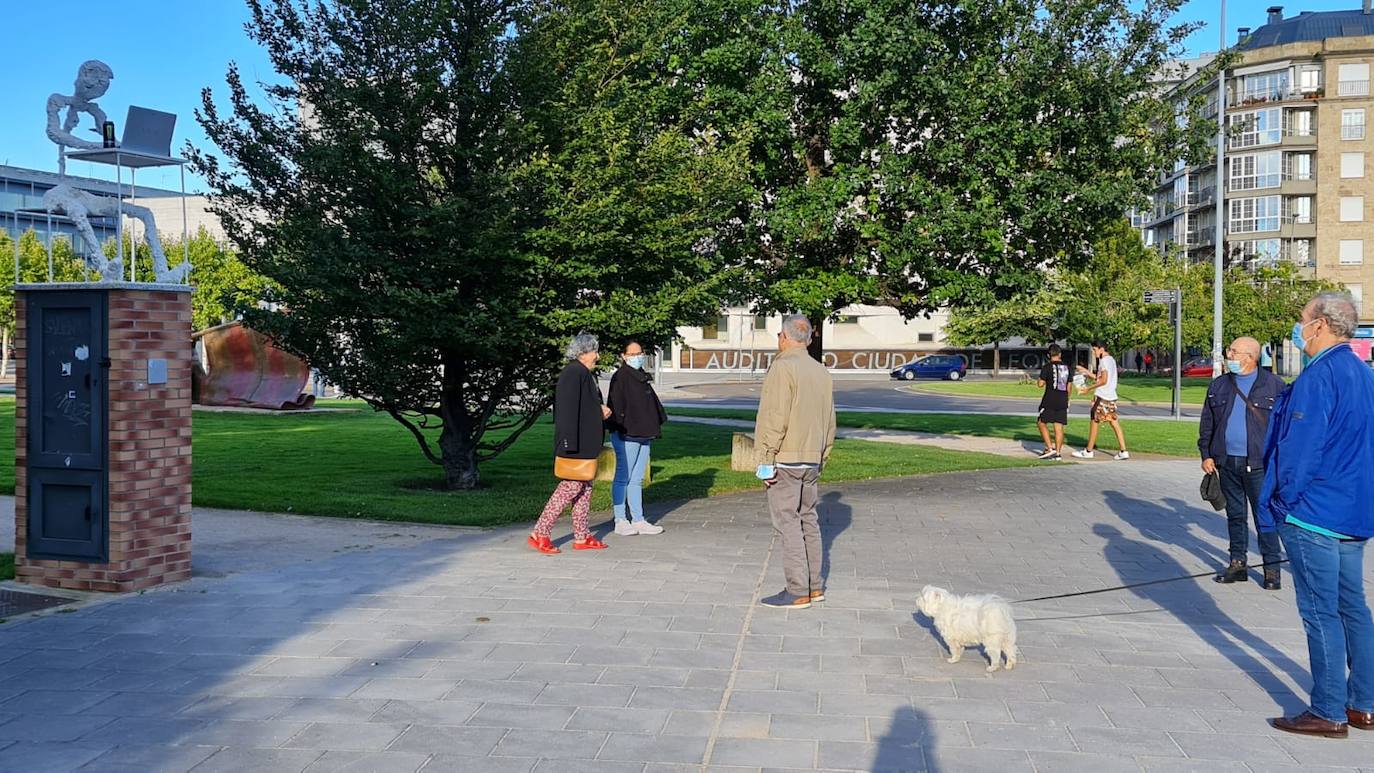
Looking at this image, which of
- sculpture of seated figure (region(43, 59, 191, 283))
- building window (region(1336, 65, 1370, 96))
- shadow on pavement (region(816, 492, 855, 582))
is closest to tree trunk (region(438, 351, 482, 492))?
shadow on pavement (region(816, 492, 855, 582))

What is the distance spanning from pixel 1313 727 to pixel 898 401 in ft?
106

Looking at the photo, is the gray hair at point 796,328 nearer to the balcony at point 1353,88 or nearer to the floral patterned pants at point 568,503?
the floral patterned pants at point 568,503

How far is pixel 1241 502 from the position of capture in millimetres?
8766

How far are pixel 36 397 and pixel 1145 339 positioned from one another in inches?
2079

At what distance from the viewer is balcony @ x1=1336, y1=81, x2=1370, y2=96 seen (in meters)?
66.4

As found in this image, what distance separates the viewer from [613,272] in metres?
12.1

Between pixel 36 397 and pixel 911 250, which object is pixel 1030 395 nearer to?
pixel 911 250

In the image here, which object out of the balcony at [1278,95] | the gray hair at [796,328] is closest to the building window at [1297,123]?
the balcony at [1278,95]

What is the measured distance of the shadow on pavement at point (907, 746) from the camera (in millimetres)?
4535

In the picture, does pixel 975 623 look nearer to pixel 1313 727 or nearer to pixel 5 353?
pixel 1313 727

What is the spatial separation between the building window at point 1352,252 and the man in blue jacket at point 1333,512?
232 feet

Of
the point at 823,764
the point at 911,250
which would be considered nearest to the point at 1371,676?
the point at 823,764

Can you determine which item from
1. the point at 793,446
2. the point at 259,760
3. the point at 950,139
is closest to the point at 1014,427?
the point at 950,139

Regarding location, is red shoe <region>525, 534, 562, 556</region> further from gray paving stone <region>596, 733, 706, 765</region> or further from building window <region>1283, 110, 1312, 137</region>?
building window <region>1283, 110, 1312, 137</region>
